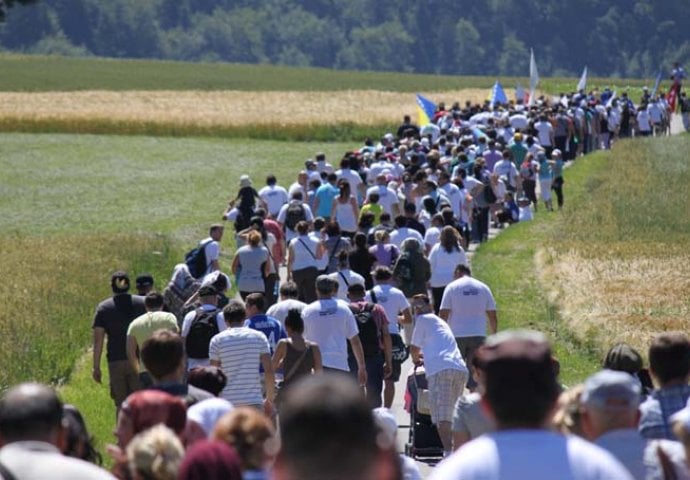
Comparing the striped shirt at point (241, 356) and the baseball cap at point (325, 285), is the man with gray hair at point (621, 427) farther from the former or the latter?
the baseball cap at point (325, 285)

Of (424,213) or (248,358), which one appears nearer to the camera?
(248,358)

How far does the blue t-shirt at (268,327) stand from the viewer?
13.4 m

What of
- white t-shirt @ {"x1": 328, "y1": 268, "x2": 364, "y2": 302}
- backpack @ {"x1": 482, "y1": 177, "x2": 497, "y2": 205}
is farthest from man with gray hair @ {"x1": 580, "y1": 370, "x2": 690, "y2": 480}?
backpack @ {"x1": 482, "y1": 177, "x2": 497, "y2": 205}

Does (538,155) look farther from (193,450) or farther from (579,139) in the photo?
(193,450)

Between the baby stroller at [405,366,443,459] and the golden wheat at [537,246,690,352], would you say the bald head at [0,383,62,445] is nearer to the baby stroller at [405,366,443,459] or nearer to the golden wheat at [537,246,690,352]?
the baby stroller at [405,366,443,459]

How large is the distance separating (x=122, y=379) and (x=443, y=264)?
4666 millimetres

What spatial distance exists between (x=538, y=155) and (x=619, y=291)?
1204 centimetres

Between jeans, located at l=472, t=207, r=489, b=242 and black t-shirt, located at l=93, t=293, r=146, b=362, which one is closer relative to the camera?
black t-shirt, located at l=93, t=293, r=146, b=362

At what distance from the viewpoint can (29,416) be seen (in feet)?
21.7

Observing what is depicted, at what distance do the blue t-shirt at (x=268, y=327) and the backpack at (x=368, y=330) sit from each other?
3.75ft

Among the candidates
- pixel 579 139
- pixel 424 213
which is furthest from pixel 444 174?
pixel 579 139

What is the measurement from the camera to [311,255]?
19.8 meters

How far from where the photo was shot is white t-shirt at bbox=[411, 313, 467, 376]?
44.1 feet

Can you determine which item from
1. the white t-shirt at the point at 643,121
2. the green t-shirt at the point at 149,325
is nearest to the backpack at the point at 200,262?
the green t-shirt at the point at 149,325
